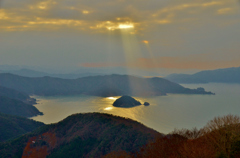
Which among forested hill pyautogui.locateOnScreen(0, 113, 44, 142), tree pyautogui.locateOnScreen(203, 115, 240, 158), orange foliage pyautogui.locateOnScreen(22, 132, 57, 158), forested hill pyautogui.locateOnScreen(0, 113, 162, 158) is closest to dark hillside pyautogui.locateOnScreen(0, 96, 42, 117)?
forested hill pyautogui.locateOnScreen(0, 113, 44, 142)

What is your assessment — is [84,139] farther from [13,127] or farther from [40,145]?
[13,127]

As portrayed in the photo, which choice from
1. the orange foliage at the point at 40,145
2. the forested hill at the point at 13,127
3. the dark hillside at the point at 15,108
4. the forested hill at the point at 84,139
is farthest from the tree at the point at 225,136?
the dark hillside at the point at 15,108

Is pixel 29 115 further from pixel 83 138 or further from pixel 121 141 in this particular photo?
pixel 121 141

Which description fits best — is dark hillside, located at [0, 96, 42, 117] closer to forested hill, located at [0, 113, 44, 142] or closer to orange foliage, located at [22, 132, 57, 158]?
forested hill, located at [0, 113, 44, 142]

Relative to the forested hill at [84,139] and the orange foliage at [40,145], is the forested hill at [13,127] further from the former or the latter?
the orange foliage at [40,145]

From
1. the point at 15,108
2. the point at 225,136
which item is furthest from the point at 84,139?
the point at 15,108

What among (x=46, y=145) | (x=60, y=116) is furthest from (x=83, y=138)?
(x=60, y=116)
